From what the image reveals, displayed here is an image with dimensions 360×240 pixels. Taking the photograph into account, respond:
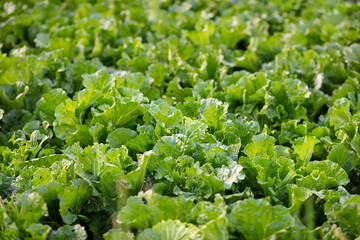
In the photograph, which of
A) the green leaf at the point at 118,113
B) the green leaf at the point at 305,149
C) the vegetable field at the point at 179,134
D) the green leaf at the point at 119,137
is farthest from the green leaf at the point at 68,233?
the green leaf at the point at 305,149

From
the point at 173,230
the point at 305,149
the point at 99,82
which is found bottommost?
the point at 305,149

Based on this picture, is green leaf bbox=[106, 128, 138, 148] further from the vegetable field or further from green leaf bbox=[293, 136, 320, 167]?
green leaf bbox=[293, 136, 320, 167]

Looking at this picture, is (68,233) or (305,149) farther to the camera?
(305,149)

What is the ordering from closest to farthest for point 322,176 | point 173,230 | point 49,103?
point 173,230
point 322,176
point 49,103

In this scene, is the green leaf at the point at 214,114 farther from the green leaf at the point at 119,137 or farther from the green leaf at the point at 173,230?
the green leaf at the point at 173,230

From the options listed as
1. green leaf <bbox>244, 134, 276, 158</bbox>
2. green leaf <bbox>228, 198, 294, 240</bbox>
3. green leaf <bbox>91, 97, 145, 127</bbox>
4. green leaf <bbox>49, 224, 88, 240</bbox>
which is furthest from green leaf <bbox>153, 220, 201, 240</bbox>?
green leaf <bbox>91, 97, 145, 127</bbox>

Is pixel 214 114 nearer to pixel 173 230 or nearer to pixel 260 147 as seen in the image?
pixel 260 147

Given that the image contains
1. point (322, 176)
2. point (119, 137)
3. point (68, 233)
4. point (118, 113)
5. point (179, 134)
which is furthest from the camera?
point (118, 113)

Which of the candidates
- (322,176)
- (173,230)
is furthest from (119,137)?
(322,176)

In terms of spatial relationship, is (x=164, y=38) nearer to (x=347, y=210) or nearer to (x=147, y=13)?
(x=147, y=13)
